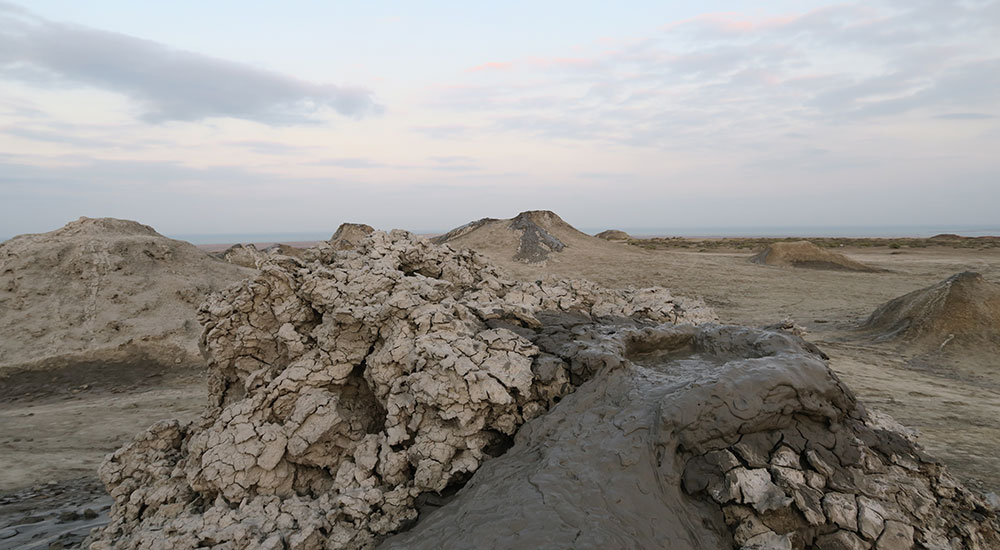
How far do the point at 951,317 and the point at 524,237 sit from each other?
14.1 metres

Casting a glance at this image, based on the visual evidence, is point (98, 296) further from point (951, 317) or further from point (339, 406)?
point (951, 317)

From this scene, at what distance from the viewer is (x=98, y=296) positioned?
40.3 feet

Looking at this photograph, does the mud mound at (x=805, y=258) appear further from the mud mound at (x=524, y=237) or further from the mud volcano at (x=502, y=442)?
the mud volcano at (x=502, y=442)

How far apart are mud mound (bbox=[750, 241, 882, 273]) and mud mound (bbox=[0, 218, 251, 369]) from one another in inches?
898

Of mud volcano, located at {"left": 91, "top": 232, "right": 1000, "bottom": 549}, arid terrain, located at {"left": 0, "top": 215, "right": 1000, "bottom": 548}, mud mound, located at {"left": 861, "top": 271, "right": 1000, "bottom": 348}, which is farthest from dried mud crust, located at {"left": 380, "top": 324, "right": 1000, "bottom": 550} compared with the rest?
mud mound, located at {"left": 861, "top": 271, "right": 1000, "bottom": 348}

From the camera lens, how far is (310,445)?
391 centimetres

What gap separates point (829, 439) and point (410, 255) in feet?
14.4

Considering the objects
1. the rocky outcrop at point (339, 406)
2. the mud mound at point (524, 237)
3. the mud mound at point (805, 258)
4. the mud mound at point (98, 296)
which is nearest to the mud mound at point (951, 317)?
the rocky outcrop at point (339, 406)

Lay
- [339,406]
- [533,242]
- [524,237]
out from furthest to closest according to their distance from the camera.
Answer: [524,237], [533,242], [339,406]

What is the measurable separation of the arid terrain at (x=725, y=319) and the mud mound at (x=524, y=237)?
1.17 m

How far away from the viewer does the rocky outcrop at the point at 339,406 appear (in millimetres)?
3385

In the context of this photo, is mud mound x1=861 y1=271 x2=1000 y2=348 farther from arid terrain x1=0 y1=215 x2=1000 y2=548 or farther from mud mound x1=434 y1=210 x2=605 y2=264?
mud mound x1=434 y1=210 x2=605 y2=264

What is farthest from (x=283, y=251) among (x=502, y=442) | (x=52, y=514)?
(x=502, y=442)

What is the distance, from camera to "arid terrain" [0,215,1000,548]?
5137 millimetres
